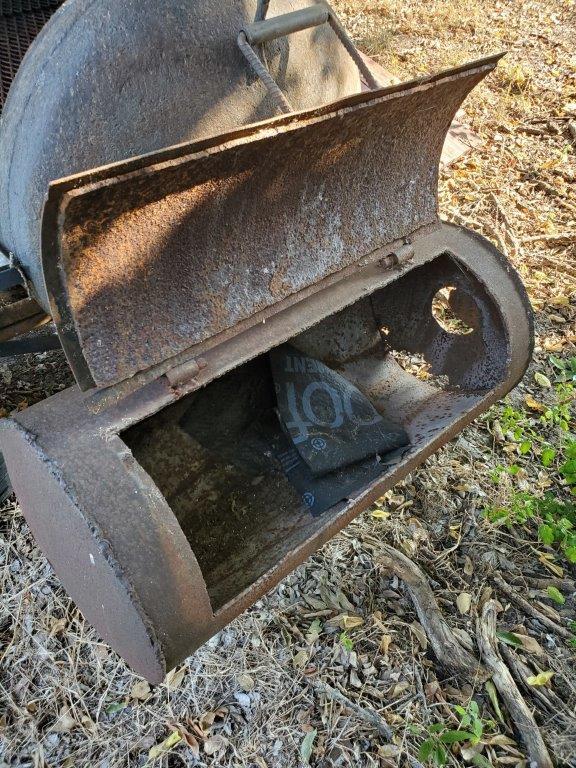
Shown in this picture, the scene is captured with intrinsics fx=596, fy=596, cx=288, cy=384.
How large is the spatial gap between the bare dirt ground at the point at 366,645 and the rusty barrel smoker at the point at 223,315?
1.11ft

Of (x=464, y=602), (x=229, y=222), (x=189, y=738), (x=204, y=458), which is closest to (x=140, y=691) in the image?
(x=189, y=738)

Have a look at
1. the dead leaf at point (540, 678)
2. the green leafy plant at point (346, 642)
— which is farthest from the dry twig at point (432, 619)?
the green leafy plant at point (346, 642)

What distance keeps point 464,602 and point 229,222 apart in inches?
62.5

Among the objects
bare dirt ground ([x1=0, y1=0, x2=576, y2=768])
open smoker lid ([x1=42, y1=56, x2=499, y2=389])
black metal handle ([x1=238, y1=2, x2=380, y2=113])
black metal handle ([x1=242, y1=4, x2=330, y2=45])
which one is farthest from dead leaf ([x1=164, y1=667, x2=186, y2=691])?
black metal handle ([x1=242, y1=4, x2=330, y2=45])

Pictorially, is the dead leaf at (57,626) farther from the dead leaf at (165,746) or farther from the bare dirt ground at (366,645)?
the dead leaf at (165,746)

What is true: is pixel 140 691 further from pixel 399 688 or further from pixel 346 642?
pixel 399 688

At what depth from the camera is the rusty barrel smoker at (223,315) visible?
137 cm

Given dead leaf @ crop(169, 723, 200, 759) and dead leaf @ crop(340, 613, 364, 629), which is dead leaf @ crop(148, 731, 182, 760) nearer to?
dead leaf @ crop(169, 723, 200, 759)

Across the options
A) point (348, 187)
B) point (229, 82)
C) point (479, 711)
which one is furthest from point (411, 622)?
point (229, 82)

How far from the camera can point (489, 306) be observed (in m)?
2.15

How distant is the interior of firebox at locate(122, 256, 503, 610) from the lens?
218cm

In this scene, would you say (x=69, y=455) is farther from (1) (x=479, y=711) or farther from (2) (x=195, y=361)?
(1) (x=479, y=711)

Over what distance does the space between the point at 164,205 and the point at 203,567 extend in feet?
4.15

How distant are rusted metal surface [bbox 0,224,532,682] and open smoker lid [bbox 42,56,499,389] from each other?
0.09 m
